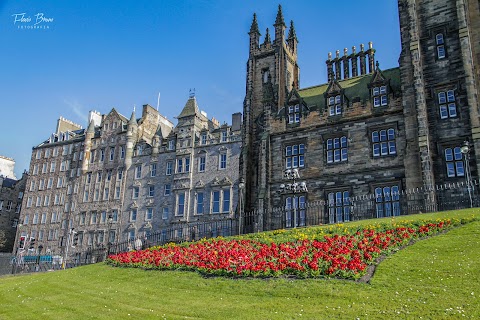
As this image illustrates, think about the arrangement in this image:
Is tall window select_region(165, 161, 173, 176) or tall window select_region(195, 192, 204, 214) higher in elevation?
tall window select_region(165, 161, 173, 176)

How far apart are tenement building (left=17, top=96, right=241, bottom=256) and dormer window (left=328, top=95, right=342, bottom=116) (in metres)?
13.5

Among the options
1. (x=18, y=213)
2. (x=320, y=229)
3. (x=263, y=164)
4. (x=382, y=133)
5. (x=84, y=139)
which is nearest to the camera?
(x=320, y=229)

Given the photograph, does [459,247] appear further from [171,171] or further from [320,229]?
[171,171]

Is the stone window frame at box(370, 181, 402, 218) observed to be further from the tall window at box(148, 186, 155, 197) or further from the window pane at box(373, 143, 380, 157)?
the tall window at box(148, 186, 155, 197)

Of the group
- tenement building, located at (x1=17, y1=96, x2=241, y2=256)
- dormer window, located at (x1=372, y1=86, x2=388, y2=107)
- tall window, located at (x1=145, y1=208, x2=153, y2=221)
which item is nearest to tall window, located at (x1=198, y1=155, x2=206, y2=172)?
tenement building, located at (x1=17, y1=96, x2=241, y2=256)

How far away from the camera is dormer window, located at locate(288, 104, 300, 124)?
3966cm

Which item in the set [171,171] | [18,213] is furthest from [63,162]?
[171,171]

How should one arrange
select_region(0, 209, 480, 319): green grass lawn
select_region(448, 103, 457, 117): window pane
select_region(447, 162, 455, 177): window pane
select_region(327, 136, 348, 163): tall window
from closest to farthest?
select_region(0, 209, 480, 319): green grass lawn < select_region(447, 162, 455, 177): window pane < select_region(448, 103, 457, 117): window pane < select_region(327, 136, 348, 163): tall window

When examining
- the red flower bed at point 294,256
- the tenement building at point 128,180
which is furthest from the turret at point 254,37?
the red flower bed at point 294,256

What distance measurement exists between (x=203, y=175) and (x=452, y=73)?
27.2 meters

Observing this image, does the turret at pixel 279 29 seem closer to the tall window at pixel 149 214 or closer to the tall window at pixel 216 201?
the tall window at pixel 216 201

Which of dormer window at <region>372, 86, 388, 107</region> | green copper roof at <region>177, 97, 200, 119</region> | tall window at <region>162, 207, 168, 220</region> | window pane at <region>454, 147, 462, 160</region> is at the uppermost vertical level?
green copper roof at <region>177, 97, 200, 119</region>

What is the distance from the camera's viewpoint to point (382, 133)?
1359 inches

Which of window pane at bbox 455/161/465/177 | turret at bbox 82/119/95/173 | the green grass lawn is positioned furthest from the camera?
turret at bbox 82/119/95/173
